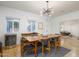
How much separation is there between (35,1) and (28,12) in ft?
1.01

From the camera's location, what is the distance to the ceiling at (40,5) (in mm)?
1961

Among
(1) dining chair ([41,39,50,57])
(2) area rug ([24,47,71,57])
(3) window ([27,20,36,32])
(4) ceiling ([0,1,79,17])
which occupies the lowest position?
(2) area rug ([24,47,71,57])

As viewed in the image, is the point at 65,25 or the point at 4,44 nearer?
the point at 4,44

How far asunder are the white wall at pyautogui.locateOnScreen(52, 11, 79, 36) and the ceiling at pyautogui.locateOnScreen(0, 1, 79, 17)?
102 mm

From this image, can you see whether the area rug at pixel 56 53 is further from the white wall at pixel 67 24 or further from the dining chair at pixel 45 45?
the white wall at pixel 67 24

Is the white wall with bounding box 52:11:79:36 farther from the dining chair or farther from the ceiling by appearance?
the dining chair

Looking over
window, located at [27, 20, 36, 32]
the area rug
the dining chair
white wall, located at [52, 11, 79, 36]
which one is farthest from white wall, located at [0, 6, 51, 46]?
the area rug

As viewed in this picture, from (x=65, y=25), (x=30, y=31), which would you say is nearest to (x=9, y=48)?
(x=30, y=31)

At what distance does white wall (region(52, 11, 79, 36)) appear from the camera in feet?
6.92

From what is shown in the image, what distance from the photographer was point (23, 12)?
2.03 meters

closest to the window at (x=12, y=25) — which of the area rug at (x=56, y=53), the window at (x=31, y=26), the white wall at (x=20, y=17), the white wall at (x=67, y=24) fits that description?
the white wall at (x=20, y=17)

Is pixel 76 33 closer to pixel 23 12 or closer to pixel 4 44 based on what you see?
pixel 23 12

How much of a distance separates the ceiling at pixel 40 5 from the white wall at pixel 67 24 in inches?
4.0

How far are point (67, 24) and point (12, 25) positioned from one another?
136 cm
